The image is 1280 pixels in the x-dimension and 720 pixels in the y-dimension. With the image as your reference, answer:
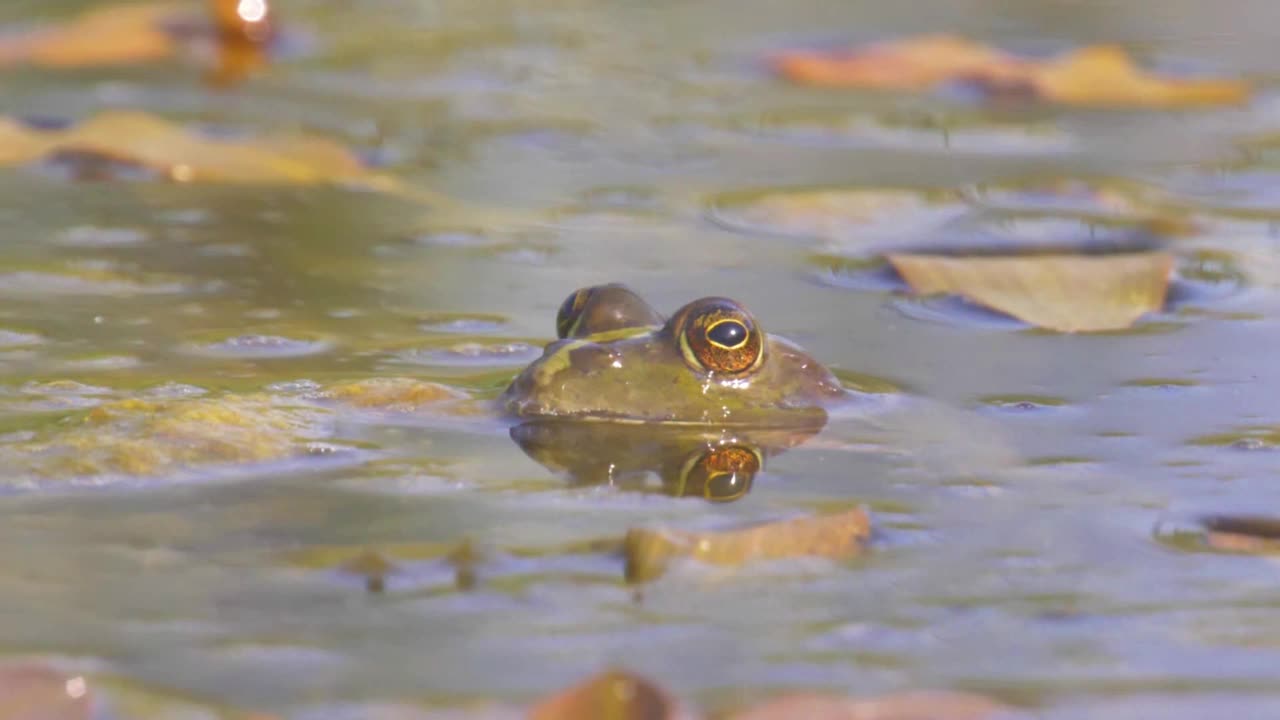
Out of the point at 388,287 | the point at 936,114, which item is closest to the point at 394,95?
the point at 936,114

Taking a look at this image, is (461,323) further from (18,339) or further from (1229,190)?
(1229,190)

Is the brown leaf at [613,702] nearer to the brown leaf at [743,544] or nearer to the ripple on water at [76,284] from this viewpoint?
the brown leaf at [743,544]

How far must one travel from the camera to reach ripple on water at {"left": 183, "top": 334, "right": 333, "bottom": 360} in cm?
383

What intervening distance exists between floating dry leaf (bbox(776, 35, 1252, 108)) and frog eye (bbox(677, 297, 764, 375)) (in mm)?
3739

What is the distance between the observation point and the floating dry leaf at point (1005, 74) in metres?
6.83

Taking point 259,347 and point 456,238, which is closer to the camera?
point 259,347

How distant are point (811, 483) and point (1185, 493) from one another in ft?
1.86

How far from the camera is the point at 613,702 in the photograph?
1944 millimetres

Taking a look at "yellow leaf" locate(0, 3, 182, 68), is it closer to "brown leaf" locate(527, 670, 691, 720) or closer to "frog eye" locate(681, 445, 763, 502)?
"frog eye" locate(681, 445, 763, 502)

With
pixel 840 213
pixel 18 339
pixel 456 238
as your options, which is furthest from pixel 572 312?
pixel 840 213

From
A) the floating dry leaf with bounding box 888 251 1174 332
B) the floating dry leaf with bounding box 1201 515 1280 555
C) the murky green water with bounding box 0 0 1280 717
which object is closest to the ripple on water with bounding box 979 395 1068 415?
the murky green water with bounding box 0 0 1280 717

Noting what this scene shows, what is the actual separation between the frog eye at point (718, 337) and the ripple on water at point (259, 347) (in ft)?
2.67

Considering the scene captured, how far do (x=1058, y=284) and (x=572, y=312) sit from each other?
1.23 m

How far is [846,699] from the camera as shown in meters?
2.10
